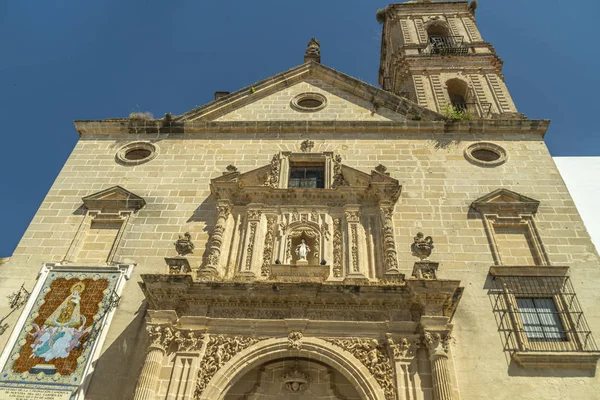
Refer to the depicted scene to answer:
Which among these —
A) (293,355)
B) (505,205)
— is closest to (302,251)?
(293,355)

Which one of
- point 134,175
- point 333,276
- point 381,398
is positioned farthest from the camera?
point 134,175

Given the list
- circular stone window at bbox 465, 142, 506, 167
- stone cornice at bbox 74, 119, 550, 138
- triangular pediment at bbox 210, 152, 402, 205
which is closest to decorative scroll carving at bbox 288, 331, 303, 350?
triangular pediment at bbox 210, 152, 402, 205

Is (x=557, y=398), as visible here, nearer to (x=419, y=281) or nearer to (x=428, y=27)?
(x=419, y=281)

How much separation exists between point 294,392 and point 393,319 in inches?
87.2

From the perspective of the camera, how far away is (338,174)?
485 inches

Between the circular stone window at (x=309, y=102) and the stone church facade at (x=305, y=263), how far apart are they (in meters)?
0.07

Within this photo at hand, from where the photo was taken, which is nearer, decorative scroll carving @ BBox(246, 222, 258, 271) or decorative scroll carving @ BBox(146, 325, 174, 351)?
decorative scroll carving @ BBox(146, 325, 174, 351)

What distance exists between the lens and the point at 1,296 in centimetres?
1019

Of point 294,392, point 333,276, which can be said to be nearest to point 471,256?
point 333,276

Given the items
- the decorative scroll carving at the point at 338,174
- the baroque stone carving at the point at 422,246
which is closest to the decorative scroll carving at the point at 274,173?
the decorative scroll carving at the point at 338,174

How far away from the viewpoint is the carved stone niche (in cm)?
1016

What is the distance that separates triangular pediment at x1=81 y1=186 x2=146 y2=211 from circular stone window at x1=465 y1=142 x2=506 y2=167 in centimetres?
844

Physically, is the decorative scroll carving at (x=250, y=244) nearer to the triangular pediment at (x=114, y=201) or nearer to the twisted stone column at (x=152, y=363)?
the twisted stone column at (x=152, y=363)

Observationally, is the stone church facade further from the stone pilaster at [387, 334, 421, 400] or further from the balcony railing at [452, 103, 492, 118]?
the balcony railing at [452, 103, 492, 118]
